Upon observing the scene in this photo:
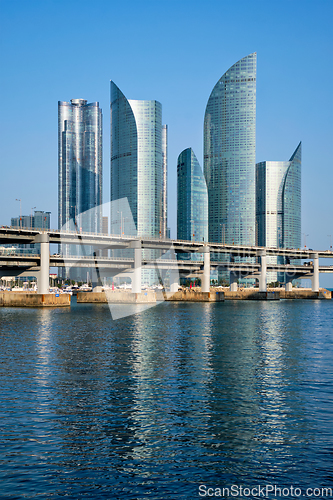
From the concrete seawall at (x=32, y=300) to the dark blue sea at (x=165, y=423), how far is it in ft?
270

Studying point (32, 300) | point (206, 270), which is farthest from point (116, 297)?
point (206, 270)

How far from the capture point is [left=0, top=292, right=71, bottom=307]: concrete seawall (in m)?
137

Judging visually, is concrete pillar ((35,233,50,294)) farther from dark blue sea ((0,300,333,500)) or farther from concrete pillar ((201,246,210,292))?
dark blue sea ((0,300,333,500))

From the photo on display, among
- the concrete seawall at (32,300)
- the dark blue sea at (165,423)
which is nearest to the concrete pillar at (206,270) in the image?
the concrete seawall at (32,300)

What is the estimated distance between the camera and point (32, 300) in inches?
5418

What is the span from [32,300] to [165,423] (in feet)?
380

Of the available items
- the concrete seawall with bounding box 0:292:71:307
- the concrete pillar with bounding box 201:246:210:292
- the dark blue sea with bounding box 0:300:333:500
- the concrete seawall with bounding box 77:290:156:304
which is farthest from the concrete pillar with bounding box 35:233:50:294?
the dark blue sea with bounding box 0:300:333:500

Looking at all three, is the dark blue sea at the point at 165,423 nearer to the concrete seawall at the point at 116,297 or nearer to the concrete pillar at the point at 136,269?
the concrete seawall at the point at 116,297

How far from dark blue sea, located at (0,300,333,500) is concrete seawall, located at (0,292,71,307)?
82355 millimetres

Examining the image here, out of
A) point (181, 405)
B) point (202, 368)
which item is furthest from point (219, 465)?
point (202, 368)

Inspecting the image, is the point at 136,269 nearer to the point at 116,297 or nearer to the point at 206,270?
the point at 116,297

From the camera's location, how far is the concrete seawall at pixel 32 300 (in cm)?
13691

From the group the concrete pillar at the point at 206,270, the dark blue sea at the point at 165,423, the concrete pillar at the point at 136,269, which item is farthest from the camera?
the concrete pillar at the point at 206,270

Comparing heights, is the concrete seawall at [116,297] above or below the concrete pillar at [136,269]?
below
